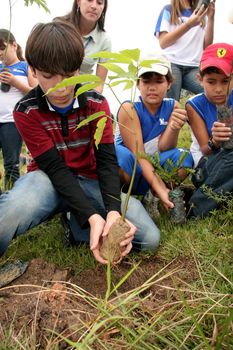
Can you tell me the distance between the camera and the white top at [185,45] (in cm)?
304

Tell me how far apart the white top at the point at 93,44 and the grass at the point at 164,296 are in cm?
122

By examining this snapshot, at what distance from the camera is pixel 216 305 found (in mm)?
1212

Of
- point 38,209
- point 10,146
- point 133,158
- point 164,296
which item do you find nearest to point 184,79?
point 133,158

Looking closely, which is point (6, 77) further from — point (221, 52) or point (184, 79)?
point (221, 52)

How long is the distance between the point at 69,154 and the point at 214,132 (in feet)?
2.42

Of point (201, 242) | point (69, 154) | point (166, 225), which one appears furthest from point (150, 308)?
point (69, 154)

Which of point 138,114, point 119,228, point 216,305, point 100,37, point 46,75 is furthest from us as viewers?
point 100,37

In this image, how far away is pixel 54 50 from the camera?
1665 mm

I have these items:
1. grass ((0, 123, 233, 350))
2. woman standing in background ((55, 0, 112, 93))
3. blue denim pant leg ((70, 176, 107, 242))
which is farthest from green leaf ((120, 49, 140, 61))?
woman standing in background ((55, 0, 112, 93))

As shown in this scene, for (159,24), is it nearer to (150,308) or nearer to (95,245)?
(95,245)

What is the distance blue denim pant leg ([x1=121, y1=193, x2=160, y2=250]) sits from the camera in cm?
182

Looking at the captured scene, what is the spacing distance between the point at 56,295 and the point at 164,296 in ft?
1.33

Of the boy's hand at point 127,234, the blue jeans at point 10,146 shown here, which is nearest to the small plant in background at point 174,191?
the boy's hand at point 127,234

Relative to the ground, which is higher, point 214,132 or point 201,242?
point 214,132
